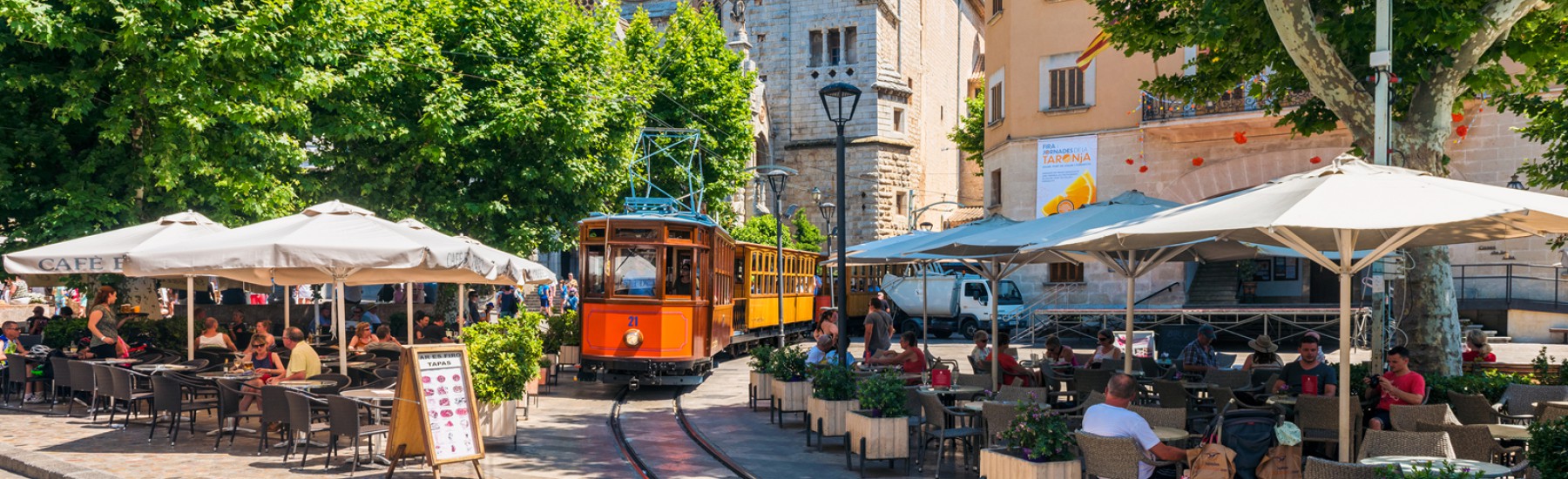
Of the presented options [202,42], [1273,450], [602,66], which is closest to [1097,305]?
[602,66]

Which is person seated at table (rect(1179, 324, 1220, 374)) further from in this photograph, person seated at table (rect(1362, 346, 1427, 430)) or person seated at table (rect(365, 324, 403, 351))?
person seated at table (rect(365, 324, 403, 351))

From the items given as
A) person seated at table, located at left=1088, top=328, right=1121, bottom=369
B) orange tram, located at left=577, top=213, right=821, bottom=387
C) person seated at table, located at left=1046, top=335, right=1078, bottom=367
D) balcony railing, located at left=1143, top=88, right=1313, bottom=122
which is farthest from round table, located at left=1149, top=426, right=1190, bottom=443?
balcony railing, located at left=1143, top=88, right=1313, bottom=122

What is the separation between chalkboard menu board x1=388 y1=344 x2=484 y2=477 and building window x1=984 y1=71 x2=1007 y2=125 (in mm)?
22698

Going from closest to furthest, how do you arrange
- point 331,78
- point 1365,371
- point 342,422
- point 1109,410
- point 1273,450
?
point 1273,450 → point 1109,410 → point 342,422 → point 1365,371 → point 331,78

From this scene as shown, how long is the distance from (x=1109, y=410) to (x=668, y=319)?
10194mm

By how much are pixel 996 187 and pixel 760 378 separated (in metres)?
17.6

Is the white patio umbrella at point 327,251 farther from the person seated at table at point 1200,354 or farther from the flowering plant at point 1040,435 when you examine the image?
the person seated at table at point 1200,354

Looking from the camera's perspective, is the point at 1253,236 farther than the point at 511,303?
No

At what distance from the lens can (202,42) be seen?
15.2m

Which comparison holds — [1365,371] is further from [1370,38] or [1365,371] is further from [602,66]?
[602,66]

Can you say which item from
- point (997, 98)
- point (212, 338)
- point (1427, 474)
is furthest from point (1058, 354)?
point (997, 98)

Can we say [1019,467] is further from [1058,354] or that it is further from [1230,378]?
[1058,354]

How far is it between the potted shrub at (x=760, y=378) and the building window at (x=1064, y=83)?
15.7 metres

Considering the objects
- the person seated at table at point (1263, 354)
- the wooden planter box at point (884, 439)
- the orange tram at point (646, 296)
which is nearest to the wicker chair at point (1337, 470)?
the wooden planter box at point (884, 439)
